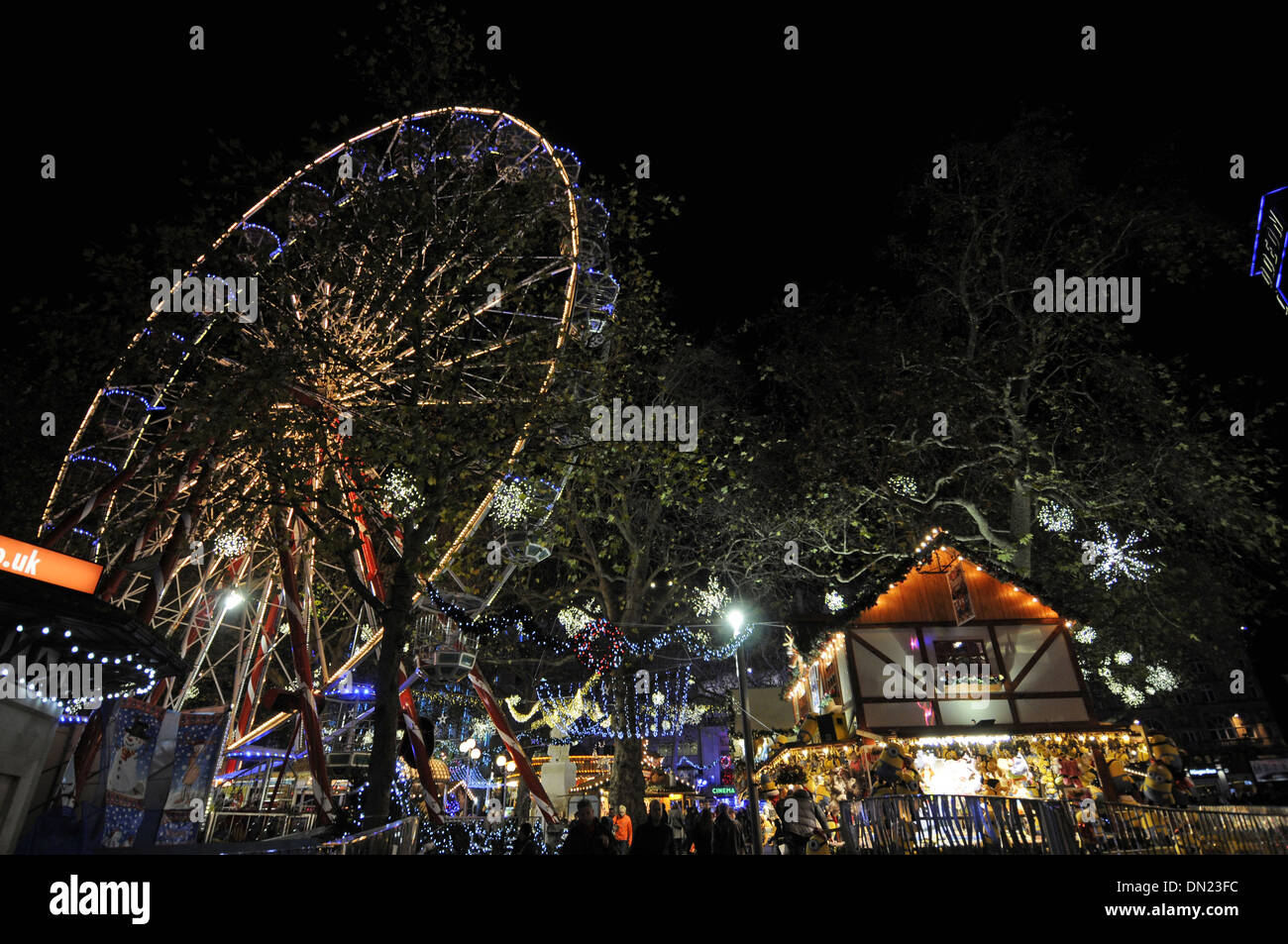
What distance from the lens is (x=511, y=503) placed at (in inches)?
706

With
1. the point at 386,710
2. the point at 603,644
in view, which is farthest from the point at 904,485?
the point at 386,710

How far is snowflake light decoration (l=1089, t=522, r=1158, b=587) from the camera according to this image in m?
20.3

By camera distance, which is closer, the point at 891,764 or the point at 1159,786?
the point at 1159,786

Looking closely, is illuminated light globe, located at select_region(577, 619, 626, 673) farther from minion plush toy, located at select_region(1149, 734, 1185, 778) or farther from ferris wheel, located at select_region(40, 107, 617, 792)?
minion plush toy, located at select_region(1149, 734, 1185, 778)

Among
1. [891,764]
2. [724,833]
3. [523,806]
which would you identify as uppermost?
[891,764]

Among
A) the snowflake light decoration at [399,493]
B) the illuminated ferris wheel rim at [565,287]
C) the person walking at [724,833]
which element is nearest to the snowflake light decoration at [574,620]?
the illuminated ferris wheel rim at [565,287]

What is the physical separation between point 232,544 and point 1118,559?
82.5 ft

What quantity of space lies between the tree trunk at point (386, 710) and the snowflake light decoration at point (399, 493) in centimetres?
280

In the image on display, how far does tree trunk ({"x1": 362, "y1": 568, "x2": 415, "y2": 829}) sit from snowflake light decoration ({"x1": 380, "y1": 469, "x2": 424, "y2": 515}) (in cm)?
280

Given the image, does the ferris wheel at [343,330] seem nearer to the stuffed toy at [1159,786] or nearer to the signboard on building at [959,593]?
the signboard on building at [959,593]

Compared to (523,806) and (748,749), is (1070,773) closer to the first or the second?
(748,749)

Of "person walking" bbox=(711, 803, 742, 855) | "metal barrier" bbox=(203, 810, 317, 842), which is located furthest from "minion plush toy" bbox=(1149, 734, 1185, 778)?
"metal barrier" bbox=(203, 810, 317, 842)
